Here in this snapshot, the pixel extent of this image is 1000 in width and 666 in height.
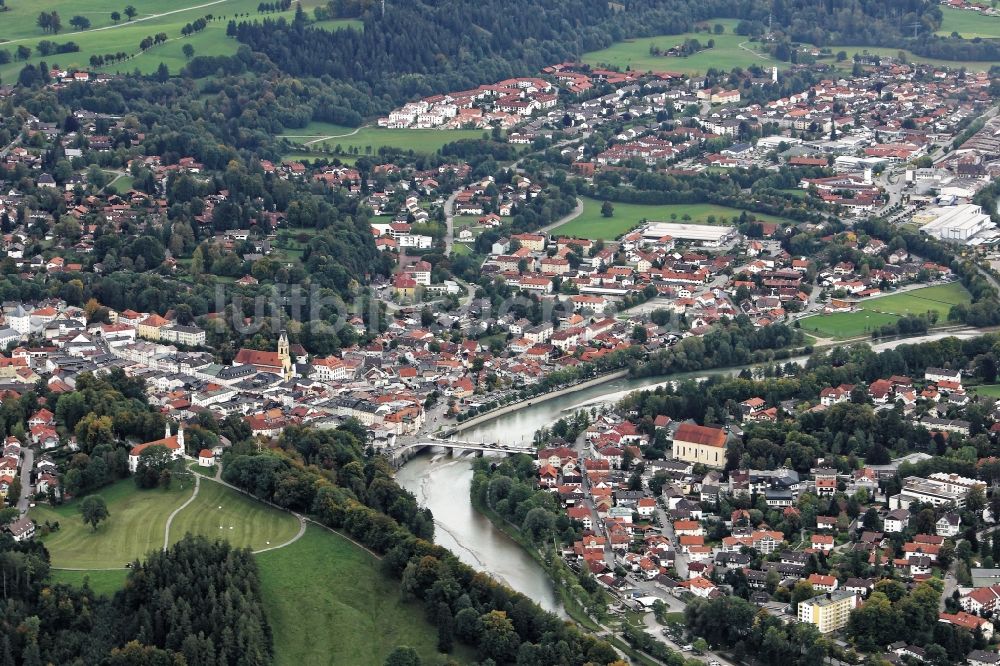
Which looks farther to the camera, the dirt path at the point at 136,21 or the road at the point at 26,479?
the dirt path at the point at 136,21

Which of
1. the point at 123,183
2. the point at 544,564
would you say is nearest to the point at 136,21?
the point at 123,183

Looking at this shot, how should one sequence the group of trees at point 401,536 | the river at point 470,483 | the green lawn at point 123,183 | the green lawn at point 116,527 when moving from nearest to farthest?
the group of trees at point 401,536, the green lawn at point 116,527, the river at point 470,483, the green lawn at point 123,183

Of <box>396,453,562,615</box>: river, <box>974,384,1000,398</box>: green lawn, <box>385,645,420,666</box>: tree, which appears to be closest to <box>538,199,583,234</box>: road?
<box>974,384,1000,398</box>: green lawn

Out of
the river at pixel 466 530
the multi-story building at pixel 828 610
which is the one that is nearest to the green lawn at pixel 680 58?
the river at pixel 466 530

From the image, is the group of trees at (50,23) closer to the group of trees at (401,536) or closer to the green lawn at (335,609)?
the group of trees at (401,536)

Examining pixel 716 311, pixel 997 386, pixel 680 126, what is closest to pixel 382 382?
pixel 716 311

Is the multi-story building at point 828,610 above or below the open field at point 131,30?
above

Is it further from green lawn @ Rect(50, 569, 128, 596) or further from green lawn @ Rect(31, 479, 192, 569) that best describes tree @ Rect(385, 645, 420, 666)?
green lawn @ Rect(31, 479, 192, 569)
